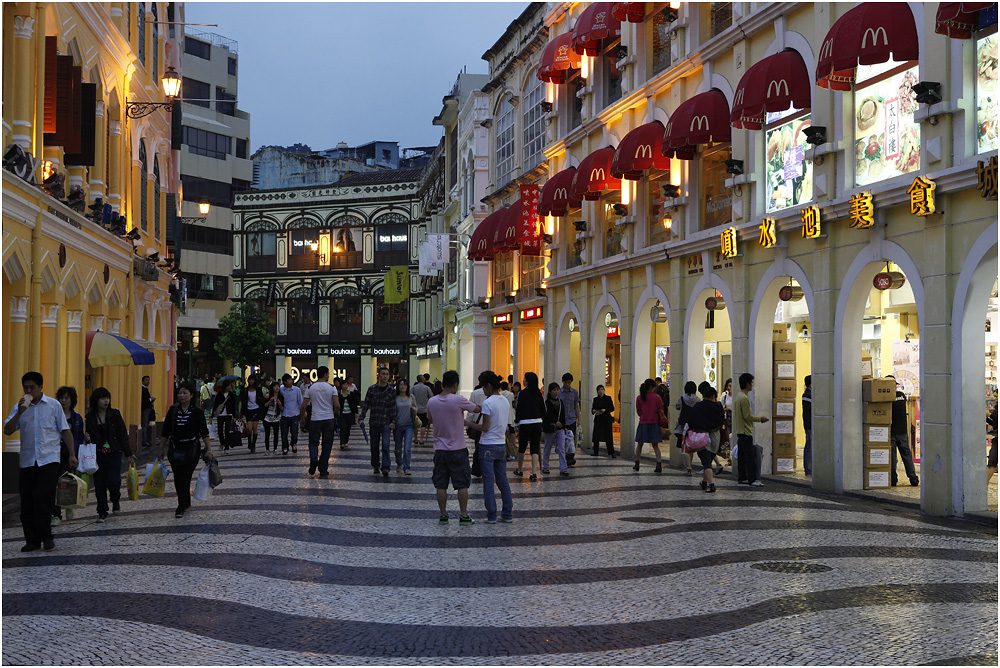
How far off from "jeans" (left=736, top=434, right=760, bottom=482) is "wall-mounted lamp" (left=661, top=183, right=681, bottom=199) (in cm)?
633

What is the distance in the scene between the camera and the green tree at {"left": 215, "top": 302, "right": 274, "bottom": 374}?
5653cm

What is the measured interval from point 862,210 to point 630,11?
9313mm

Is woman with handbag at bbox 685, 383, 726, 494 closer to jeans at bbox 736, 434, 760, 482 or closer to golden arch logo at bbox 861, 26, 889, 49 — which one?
jeans at bbox 736, 434, 760, 482

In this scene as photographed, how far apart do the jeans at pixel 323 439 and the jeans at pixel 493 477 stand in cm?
595

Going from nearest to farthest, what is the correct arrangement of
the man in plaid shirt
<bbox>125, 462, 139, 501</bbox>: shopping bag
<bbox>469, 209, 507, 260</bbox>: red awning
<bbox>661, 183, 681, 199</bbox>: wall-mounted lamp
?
<bbox>125, 462, 139, 501</bbox>: shopping bag < the man in plaid shirt < <bbox>661, 183, 681, 199</bbox>: wall-mounted lamp < <bbox>469, 209, 507, 260</bbox>: red awning

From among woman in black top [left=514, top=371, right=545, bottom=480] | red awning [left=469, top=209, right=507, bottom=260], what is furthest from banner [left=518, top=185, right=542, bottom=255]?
woman in black top [left=514, top=371, right=545, bottom=480]

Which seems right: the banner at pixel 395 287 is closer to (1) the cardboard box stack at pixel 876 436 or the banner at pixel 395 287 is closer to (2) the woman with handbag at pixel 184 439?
(1) the cardboard box stack at pixel 876 436

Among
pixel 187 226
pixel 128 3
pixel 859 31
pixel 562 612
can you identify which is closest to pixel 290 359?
pixel 187 226

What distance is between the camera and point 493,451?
1280 centimetres

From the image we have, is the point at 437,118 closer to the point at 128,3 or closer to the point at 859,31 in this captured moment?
the point at 128,3

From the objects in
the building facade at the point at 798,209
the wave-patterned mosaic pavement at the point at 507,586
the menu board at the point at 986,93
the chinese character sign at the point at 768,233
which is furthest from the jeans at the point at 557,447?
the menu board at the point at 986,93

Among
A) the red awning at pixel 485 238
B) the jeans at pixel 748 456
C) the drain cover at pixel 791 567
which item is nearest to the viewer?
the drain cover at pixel 791 567

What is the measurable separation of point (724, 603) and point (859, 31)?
899 centimetres

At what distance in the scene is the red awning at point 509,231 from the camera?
3105 cm
